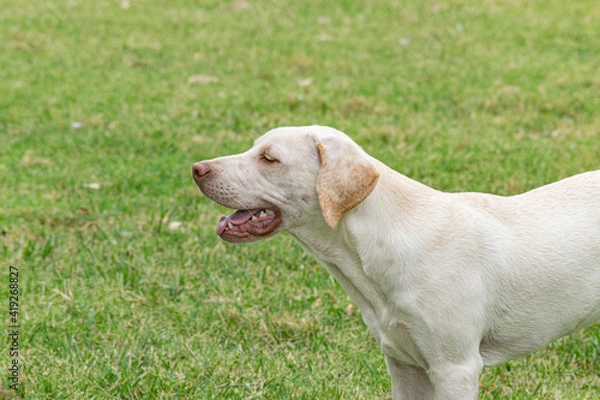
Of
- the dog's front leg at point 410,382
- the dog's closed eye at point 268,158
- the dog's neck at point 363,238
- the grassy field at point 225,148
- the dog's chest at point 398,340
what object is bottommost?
the grassy field at point 225,148

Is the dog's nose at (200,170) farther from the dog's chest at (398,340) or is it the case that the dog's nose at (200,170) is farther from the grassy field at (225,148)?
the grassy field at (225,148)

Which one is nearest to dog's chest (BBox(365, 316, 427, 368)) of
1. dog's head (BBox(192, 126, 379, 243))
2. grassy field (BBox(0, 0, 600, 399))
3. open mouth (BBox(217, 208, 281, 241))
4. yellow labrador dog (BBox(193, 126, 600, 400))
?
yellow labrador dog (BBox(193, 126, 600, 400))

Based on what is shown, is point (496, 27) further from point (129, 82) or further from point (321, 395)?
point (321, 395)

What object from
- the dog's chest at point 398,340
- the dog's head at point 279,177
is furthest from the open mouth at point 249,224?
the dog's chest at point 398,340

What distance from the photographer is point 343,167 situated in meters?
3.24

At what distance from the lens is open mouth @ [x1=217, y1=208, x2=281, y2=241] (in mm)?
3410

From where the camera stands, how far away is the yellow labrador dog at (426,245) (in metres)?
3.26

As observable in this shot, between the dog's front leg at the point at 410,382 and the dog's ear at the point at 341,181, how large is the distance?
0.72 m

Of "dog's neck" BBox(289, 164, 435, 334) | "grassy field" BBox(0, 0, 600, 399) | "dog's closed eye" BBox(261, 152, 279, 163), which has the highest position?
"dog's closed eye" BBox(261, 152, 279, 163)

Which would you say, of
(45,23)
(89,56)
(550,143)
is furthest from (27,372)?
(45,23)

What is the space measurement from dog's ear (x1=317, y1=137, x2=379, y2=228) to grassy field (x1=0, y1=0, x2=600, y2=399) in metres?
1.08

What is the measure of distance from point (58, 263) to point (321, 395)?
2022mm

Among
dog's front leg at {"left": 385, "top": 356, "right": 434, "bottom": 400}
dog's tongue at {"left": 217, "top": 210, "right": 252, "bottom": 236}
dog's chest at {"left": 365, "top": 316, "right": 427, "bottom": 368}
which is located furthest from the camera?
dog's front leg at {"left": 385, "top": 356, "right": 434, "bottom": 400}

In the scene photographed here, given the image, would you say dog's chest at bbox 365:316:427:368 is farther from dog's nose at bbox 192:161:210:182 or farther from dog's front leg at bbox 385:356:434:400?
dog's nose at bbox 192:161:210:182
